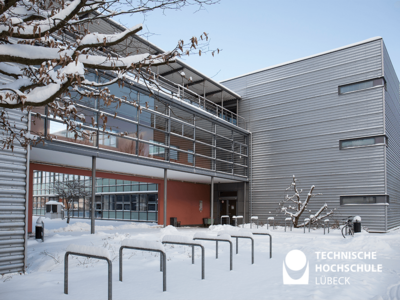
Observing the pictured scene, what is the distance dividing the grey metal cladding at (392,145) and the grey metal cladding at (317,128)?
93cm

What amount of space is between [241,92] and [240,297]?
22.0 metres

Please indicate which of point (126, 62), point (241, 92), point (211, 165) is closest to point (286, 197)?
point (211, 165)

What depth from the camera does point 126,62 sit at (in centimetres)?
402

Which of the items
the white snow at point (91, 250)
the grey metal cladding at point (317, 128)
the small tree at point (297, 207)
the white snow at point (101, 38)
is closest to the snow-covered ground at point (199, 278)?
the white snow at point (91, 250)

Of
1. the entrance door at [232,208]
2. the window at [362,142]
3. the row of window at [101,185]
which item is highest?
A: the window at [362,142]

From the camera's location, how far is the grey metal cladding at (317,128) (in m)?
19.6

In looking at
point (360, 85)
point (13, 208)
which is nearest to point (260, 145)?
point (360, 85)

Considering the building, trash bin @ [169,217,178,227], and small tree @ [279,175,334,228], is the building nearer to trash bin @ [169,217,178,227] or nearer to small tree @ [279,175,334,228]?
trash bin @ [169,217,178,227]

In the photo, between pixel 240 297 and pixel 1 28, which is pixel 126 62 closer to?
pixel 1 28

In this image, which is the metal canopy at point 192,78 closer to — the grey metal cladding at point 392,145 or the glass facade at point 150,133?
the glass facade at point 150,133

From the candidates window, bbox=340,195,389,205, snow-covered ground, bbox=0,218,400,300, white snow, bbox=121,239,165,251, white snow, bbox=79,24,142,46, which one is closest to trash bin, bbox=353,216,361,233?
snow-covered ground, bbox=0,218,400,300

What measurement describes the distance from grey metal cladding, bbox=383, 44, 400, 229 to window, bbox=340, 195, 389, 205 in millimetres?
549

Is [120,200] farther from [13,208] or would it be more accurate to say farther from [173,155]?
[13,208]

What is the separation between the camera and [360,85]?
20.3m
